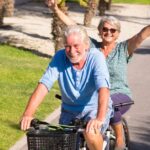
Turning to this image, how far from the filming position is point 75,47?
4598mm

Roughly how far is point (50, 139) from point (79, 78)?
77 centimetres

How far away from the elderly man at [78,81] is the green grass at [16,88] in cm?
260

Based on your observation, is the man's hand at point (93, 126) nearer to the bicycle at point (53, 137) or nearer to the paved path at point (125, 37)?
the bicycle at point (53, 137)

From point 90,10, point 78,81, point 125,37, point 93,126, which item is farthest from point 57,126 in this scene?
point 90,10

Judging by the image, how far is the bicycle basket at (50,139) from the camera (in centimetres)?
420

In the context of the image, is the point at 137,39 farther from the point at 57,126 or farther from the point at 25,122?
the point at 25,122

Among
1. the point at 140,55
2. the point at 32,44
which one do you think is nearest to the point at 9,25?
the point at 32,44

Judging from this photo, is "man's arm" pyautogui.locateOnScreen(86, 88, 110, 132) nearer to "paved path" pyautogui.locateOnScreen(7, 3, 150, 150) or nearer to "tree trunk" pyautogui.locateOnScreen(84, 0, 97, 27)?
"paved path" pyautogui.locateOnScreen(7, 3, 150, 150)

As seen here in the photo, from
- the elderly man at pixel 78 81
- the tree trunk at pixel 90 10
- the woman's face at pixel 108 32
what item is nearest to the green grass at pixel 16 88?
the woman's face at pixel 108 32

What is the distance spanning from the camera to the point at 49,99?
34.2 feet

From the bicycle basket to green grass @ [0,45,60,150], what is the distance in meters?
3.13

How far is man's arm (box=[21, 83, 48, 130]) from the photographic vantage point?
4.44 meters

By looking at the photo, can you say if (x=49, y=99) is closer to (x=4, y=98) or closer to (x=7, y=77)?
(x=4, y=98)

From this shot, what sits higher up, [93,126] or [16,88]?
[93,126]
